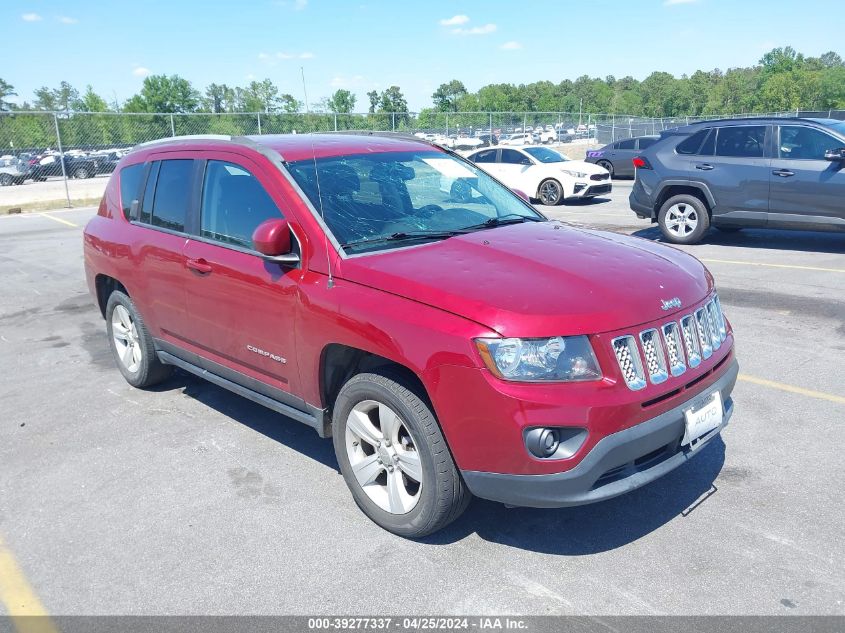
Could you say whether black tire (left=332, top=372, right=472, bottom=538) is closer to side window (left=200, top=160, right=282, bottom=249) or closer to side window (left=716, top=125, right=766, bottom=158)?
side window (left=200, top=160, right=282, bottom=249)

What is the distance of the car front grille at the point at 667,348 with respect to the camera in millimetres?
2930

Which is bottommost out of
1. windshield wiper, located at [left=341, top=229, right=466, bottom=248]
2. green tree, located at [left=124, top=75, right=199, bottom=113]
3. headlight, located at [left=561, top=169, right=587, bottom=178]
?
headlight, located at [left=561, top=169, right=587, bottom=178]

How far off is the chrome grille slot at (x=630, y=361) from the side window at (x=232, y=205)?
194 cm

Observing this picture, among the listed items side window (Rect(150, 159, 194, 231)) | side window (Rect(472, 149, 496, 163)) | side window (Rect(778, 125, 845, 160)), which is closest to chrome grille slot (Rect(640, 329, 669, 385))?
side window (Rect(150, 159, 194, 231))

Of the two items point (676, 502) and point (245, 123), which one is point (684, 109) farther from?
point (676, 502)

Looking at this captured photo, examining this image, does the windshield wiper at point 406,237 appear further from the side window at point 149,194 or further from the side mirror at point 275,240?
the side window at point 149,194

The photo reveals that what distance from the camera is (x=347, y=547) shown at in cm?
332

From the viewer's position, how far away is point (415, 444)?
10.3ft

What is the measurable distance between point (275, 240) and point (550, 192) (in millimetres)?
14010

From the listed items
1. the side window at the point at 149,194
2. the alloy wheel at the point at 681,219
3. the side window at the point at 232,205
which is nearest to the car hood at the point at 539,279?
the side window at the point at 232,205

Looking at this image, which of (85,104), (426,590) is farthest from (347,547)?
(85,104)

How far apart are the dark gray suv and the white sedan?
5319 mm

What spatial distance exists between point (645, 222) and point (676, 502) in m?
10.7

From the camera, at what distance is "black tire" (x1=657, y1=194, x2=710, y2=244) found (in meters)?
10.4
